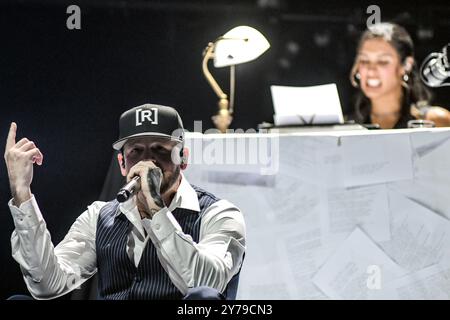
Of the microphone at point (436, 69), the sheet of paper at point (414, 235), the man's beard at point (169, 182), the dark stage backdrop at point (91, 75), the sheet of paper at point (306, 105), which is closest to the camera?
the man's beard at point (169, 182)

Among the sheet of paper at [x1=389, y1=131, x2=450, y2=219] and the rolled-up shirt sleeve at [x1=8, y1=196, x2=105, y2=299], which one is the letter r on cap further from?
the sheet of paper at [x1=389, y1=131, x2=450, y2=219]

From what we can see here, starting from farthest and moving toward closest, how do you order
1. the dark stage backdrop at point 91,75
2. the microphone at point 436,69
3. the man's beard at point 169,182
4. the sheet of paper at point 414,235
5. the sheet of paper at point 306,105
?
the microphone at point 436,69 < the sheet of paper at point 306,105 < the sheet of paper at point 414,235 < the dark stage backdrop at point 91,75 < the man's beard at point 169,182

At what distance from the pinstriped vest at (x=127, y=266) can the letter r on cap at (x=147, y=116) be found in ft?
0.95

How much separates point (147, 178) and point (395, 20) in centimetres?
157

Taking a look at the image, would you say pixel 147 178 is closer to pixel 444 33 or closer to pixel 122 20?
pixel 122 20

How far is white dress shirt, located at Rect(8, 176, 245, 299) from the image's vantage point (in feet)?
6.94

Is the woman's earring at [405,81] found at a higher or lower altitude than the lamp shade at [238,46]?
lower

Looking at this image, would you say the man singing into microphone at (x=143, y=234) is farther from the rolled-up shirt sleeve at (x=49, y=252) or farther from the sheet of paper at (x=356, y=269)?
the sheet of paper at (x=356, y=269)

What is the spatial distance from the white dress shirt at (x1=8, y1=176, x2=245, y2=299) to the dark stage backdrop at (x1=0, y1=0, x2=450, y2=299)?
0.18 m

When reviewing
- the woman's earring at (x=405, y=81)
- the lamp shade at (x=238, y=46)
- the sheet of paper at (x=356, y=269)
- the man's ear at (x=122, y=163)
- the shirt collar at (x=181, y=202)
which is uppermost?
the lamp shade at (x=238, y=46)

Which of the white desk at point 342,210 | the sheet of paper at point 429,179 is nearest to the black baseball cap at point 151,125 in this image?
the white desk at point 342,210

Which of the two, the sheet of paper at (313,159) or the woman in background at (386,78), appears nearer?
the sheet of paper at (313,159)

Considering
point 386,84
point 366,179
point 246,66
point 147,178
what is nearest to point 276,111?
Answer: point 246,66

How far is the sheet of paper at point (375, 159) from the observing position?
2.79 meters
